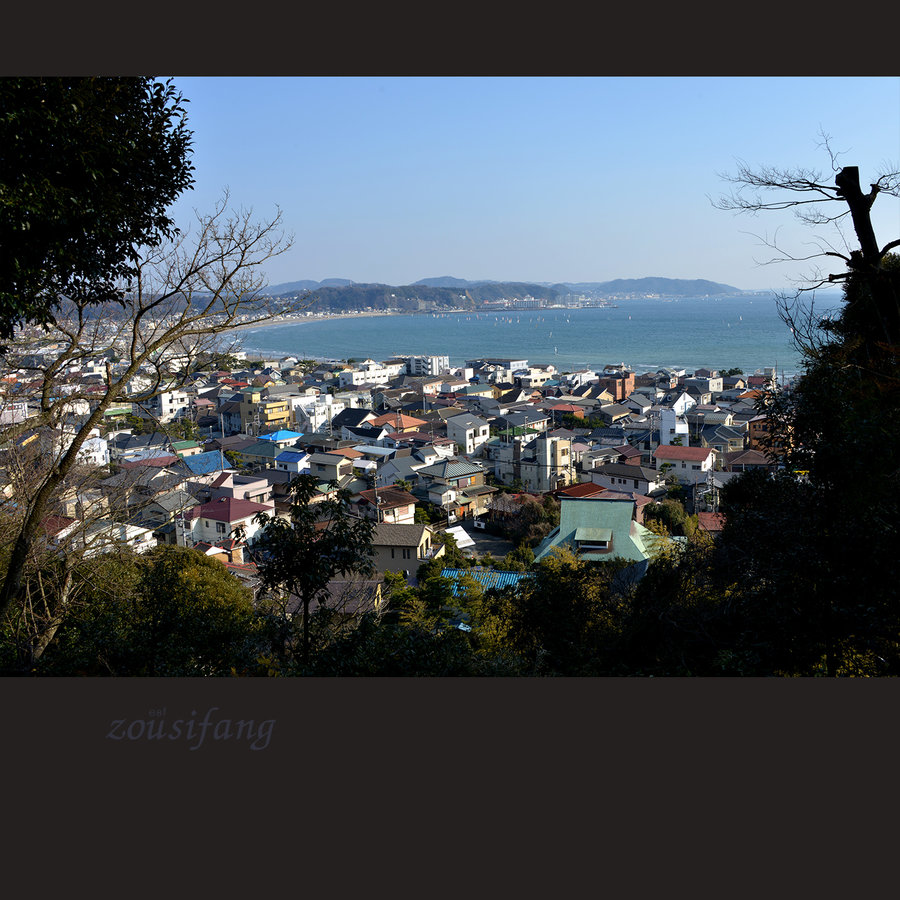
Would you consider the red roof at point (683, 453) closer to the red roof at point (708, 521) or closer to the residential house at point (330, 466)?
the red roof at point (708, 521)

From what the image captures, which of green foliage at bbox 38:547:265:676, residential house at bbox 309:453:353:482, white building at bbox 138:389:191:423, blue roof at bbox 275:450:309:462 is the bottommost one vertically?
residential house at bbox 309:453:353:482

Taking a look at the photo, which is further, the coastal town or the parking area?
the parking area

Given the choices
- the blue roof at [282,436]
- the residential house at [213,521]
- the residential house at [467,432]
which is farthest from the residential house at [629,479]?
the blue roof at [282,436]

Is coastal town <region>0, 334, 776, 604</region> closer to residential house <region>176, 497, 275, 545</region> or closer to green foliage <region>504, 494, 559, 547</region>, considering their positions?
residential house <region>176, 497, 275, 545</region>

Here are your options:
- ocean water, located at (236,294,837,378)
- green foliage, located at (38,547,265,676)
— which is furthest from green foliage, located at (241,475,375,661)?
Answer: ocean water, located at (236,294,837,378)

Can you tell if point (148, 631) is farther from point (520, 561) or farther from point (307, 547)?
point (520, 561)

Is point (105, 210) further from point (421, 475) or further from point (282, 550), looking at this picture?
point (421, 475)

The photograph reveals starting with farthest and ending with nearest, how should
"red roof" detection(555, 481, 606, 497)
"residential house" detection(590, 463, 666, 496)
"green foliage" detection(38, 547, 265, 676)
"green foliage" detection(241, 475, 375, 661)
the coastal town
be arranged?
"residential house" detection(590, 463, 666, 496), "red roof" detection(555, 481, 606, 497), the coastal town, "green foliage" detection(38, 547, 265, 676), "green foliage" detection(241, 475, 375, 661)

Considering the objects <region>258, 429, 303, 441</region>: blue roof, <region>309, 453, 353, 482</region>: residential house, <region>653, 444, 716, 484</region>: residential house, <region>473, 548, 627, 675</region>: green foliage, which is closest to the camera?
<region>473, 548, 627, 675</region>: green foliage
